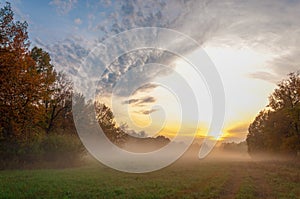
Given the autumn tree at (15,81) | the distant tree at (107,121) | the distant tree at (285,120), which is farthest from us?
the distant tree at (107,121)

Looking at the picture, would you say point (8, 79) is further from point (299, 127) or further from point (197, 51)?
point (299, 127)

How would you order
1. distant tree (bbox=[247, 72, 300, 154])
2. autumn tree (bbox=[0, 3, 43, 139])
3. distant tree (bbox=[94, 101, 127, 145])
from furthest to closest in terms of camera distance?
distant tree (bbox=[94, 101, 127, 145]), distant tree (bbox=[247, 72, 300, 154]), autumn tree (bbox=[0, 3, 43, 139])

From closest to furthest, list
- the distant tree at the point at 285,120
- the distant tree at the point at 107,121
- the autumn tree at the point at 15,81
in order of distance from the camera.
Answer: the autumn tree at the point at 15,81, the distant tree at the point at 285,120, the distant tree at the point at 107,121

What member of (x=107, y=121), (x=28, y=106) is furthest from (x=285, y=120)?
(x=28, y=106)

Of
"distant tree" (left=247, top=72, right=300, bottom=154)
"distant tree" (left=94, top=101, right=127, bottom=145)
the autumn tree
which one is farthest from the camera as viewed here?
"distant tree" (left=94, top=101, right=127, bottom=145)

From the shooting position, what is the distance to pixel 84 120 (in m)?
65.1

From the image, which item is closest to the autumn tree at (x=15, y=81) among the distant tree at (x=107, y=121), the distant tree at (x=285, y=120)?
the distant tree at (x=107, y=121)

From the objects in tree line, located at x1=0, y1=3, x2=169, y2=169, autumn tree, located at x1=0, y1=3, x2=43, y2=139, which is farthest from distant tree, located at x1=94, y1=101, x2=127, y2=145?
autumn tree, located at x1=0, y1=3, x2=43, y2=139

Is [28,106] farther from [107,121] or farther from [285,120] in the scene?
[285,120]

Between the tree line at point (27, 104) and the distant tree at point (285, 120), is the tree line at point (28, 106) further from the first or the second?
the distant tree at point (285, 120)

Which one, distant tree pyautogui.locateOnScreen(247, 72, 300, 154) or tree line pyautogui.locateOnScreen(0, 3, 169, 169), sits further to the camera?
distant tree pyautogui.locateOnScreen(247, 72, 300, 154)

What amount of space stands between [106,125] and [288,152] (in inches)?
1792

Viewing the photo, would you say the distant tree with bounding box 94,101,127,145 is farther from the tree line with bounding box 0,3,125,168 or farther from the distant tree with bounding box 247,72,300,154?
the distant tree with bounding box 247,72,300,154

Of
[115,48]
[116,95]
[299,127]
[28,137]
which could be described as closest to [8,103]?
[28,137]
